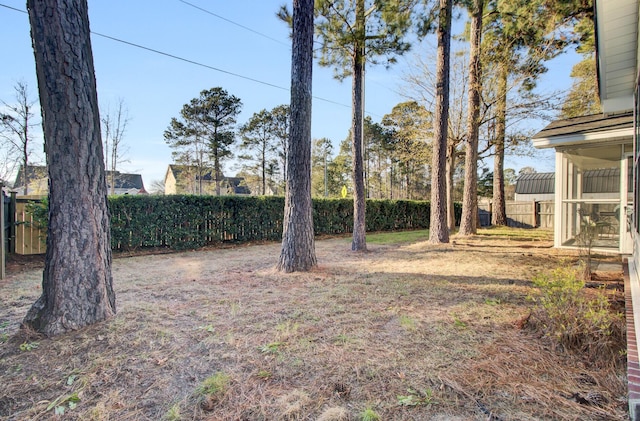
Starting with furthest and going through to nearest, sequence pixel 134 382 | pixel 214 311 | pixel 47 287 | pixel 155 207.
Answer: pixel 155 207, pixel 214 311, pixel 47 287, pixel 134 382

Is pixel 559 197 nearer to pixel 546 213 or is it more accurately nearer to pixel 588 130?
pixel 588 130

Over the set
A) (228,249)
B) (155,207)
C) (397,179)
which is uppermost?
(397,179)

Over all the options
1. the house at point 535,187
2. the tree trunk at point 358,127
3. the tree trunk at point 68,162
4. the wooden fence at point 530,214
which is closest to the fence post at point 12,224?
the tree trunk at point 68,162

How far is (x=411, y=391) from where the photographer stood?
1874 millimetres

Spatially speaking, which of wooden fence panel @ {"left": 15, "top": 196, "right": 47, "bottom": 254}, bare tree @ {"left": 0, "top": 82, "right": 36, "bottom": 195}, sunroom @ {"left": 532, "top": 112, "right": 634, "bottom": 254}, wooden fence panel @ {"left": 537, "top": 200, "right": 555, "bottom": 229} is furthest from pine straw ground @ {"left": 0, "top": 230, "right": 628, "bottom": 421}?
bare tree @ {"left": 0, "top": 82, "right": 36, "bottom": 195}

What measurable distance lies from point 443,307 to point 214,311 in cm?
247

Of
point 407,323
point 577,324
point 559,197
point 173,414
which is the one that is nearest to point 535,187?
point 559,197

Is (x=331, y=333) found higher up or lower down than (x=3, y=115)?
lower down

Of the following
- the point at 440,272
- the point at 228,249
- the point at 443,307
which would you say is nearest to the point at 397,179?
the point at 228,249

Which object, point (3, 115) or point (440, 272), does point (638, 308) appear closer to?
point (440, 272)

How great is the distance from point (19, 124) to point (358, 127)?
16.0 m

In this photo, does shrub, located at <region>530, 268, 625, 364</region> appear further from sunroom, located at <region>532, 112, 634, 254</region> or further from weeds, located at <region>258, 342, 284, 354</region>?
sunroom, located at <region>532, 112, 634, 254</region>

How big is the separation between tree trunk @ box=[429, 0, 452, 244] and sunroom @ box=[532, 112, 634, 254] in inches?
85.2

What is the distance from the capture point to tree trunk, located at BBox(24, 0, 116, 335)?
252 centimetres
